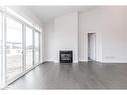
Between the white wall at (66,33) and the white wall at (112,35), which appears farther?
the white wall at (66,33)

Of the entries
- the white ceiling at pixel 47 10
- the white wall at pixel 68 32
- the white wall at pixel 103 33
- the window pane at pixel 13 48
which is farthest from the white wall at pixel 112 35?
the window pane at pixel 13 48

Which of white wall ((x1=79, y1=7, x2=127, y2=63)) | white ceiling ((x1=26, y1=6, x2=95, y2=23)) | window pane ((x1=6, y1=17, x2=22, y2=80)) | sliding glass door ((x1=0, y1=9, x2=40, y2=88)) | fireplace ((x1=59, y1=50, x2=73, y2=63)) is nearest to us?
sliding glass door ((x1=0, y1=9, x2=40, y2=88))

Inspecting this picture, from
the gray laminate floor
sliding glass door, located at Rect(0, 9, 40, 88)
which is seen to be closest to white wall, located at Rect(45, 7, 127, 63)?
the gray laminate floor

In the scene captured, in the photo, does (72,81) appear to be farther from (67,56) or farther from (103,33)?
(103,33)

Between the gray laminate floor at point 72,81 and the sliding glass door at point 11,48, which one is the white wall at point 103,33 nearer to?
the gray laminate floor at point 72,81

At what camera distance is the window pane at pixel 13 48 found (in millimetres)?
4465

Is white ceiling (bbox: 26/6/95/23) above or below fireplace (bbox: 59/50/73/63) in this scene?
above

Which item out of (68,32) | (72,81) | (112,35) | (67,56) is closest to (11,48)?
(72,81)

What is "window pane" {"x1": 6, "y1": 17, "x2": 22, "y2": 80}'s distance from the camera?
446 centimetres

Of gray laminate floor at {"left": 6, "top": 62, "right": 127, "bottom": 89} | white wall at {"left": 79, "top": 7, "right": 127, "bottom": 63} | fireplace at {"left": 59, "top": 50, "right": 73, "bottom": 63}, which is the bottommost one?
gray laminate floor at {"left": 6, "top": 62, "right": 127, "bottom": 89}

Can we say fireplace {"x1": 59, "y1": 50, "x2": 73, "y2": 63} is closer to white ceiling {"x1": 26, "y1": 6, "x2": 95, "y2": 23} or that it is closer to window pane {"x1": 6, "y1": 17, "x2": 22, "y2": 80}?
white ceiling {"x1": 26, "y1": 6, "x2": 95, "y2": 23}

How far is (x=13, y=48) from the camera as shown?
15.9ft
